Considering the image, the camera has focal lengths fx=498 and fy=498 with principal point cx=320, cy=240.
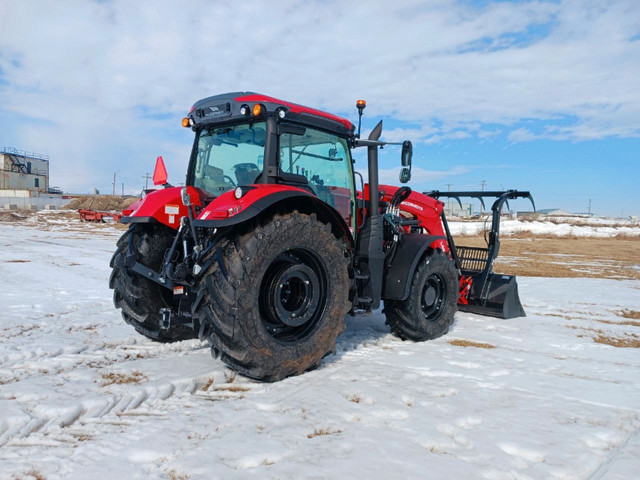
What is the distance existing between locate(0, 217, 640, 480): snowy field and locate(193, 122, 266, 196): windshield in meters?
1.67

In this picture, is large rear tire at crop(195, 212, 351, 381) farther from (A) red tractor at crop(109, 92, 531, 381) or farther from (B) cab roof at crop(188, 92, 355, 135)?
(B) cab roof at crop(188, 92, 355, 135)

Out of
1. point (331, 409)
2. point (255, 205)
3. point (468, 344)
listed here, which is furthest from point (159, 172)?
point (468, 344)

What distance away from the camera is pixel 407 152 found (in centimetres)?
522

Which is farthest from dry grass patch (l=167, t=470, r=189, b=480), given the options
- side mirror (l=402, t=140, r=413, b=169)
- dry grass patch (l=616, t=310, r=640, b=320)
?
dry grass patch (l=616, t=310, r=640, b=320)

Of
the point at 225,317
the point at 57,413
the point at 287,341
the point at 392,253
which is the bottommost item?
the point at 57,413

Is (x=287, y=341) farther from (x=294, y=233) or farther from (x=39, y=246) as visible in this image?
(x=39, y=246)

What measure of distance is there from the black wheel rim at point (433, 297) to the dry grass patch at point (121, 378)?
10.3ft

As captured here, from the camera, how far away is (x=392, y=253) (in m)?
5.51

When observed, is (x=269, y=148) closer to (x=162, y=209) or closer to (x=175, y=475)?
(x=162, y=209)

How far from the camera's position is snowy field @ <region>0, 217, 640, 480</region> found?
2670 millimetres

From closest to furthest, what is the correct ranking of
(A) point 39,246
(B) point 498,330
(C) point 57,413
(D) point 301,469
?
(D) point 301,469, (C) point 57,413, (B) point 498,330, (A) point 39,246

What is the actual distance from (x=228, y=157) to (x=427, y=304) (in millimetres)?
2807

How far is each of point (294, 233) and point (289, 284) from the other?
52cm

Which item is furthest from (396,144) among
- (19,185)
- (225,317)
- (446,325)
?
(19,185)
